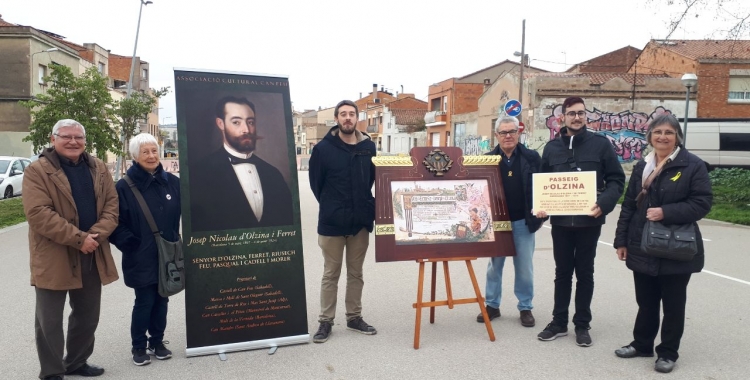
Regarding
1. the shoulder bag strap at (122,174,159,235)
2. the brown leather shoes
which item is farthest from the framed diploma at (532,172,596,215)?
the shoulder bag strap at (122,174,159,235)

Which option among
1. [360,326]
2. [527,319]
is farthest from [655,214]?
[360,326]

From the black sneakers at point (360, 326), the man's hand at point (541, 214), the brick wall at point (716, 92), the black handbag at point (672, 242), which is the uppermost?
the brick wall at point (716, 92)

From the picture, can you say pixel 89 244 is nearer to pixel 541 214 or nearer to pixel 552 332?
pixel 541 214

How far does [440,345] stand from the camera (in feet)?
16.3

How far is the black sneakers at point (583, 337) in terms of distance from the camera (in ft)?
16.1

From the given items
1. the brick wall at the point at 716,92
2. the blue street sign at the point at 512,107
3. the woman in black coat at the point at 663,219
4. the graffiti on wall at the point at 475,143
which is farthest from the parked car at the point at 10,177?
the brick wall at the point at 716,92

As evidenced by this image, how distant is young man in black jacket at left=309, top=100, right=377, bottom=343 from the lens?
5070 millimetres

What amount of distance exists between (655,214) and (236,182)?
3344mm

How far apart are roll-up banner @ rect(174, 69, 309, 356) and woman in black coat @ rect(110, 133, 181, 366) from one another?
15cm

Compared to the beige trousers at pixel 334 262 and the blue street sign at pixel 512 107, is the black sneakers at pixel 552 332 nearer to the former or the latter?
the beige trousers at pixel 334 262

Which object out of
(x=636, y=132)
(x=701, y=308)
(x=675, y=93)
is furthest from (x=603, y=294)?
(x=675, y=93)

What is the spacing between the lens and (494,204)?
519 centimetres

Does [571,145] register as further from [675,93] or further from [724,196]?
[675,93]

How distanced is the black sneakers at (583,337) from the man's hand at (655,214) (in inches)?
49.0
